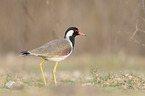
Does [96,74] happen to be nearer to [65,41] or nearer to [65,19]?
[65,41]

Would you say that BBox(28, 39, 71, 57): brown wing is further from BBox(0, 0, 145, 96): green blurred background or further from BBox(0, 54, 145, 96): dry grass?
BBox(0, 0, 145, 96): green blurred background

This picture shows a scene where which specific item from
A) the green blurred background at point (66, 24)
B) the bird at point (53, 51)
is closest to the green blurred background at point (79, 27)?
the green blurred background at point (66, 24)

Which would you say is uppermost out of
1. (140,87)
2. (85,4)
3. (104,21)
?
(85,4)

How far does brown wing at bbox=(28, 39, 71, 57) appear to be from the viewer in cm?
543

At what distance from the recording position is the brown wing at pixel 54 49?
5.43m

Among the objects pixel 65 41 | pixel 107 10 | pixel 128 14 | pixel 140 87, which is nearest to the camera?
pixel 140 87

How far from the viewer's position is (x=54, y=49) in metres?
5.55

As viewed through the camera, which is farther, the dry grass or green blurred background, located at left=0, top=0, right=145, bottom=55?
green blurred background, located at left=0, top=0, right=145, bottom=55

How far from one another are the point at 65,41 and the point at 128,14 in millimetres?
5097

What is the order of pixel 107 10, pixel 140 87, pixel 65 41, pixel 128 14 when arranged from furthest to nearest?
pixel 107 10, pixel 128 14, pixel 65 41, pixel 140 87

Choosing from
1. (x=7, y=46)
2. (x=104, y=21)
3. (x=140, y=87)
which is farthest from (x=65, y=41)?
(x=7, y=46)

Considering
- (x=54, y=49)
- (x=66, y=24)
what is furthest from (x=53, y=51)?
(x=66, y=24)

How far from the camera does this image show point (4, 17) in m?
11.9

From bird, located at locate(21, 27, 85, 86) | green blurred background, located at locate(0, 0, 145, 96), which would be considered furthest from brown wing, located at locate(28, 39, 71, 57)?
green blurred background, located at locate(0, 0, 145, 96)
